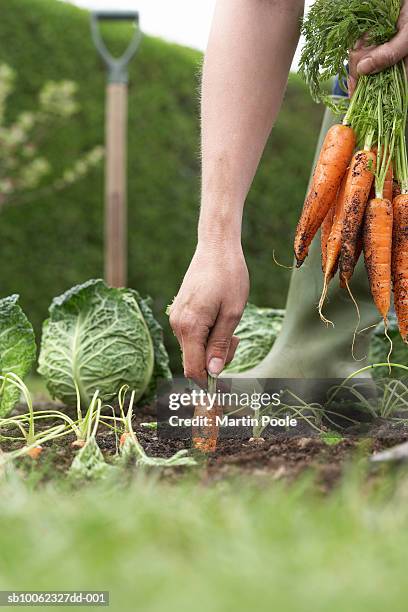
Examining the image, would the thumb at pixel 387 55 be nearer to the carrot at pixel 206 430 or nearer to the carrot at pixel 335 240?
the carrot at pixel 335 240

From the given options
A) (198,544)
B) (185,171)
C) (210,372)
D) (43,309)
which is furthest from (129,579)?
(185,171)

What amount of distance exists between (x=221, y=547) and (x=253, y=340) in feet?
7.91

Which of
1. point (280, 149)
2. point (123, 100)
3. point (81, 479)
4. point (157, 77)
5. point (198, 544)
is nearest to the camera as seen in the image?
point (198, 544)

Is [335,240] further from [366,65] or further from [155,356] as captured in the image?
[155,356]

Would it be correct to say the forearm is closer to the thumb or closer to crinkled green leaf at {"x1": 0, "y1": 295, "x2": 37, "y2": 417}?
the thumb

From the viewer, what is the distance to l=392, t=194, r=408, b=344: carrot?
7.13ft

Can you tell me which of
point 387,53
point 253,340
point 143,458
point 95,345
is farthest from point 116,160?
point 143,458

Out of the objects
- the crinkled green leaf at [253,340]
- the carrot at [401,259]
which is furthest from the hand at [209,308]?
the crinkled green leaf at [253,340]

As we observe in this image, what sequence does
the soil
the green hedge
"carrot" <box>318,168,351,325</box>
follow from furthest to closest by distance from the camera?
1. the green hedge
2. "carrot" <box>318,168,351,325</box>
3. the soil

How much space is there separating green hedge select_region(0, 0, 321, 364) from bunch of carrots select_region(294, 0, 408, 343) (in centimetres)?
405

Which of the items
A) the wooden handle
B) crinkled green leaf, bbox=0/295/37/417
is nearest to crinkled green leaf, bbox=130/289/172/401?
crinkled green leaf, bbox=0/295/37/417

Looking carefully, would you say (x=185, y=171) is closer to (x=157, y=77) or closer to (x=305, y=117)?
(x=157, y=77)

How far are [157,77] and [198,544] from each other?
655 centimetres

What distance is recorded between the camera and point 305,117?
8.06 m
